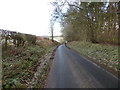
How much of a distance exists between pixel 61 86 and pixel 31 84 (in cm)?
115

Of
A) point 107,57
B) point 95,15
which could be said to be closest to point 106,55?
point 107,57

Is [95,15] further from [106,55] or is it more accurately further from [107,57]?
[107,57]

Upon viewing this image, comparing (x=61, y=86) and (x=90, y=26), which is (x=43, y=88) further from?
(x=90, y=26)

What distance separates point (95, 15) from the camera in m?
16.5

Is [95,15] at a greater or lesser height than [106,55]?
greater

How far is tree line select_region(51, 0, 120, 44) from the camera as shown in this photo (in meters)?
13.6

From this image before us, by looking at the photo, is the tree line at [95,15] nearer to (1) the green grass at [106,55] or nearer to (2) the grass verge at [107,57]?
(1) the green grass at [106,55]

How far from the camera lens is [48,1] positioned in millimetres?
16125

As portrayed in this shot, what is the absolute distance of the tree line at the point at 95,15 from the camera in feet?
44.6

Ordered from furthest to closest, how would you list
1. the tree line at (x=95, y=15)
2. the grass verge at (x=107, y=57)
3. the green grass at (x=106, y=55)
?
the tree line at (x=95, y=15) < the green grass at (x=106, y=55) < the grass verge at (x=107, y=57)

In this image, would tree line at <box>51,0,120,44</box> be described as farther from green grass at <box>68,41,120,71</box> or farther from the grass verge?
the grass verge

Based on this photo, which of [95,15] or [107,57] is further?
[95,15]

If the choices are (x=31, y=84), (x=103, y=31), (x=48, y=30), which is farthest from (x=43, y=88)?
(x=48, y=30)

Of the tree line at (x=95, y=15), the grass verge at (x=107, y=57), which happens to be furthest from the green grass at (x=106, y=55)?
the tree line at (x=95, y=15)
